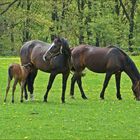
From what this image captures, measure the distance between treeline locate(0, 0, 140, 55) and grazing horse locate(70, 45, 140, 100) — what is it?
36.6m

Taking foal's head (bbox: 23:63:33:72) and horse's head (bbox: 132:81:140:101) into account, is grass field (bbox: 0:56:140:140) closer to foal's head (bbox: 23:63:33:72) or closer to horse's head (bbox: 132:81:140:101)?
horse's head (bbox: 132:81:140:101)

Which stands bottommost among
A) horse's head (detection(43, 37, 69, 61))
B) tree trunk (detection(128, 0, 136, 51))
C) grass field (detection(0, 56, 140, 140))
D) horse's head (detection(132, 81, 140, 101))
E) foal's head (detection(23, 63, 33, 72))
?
tree trunk (detection(128, 0, 136, 51))

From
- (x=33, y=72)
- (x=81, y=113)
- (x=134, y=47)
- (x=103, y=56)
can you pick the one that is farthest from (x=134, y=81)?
(x=134, y=47)

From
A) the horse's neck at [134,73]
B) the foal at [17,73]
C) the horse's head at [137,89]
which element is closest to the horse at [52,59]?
the foal at [17,73]

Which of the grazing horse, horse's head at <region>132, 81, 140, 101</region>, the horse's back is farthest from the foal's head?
horse's head at <region>132, 81, 140, 101</region>

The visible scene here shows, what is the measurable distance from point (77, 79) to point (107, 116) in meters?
6.51

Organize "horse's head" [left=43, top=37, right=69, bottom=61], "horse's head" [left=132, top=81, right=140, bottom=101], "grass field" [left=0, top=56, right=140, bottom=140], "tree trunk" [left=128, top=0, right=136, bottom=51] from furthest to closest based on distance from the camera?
1. "tree trunk" [left=128, top=0, right=136, bottom=51]
2. "horse's head" [left=132, top=81, right=140, bottom=101]
3. "horse's head" [left=43, top=37, right=69, bottom=61]
4. "grass field" [left=0, top=56, right=140, bottom=140]

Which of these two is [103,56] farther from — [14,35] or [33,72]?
[14,35]

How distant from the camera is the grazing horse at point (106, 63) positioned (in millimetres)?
18484

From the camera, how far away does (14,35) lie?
6369cm

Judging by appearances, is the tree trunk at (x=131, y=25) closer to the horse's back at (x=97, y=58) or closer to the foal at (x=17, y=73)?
the horse's back at (x=97, y=58)

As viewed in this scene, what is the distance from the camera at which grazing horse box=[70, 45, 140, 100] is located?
18484mm

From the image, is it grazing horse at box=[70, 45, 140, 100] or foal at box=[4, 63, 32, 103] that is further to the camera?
grazing horse at box=[70, 45, 140, 100]

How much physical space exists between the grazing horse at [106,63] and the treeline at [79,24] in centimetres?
3656
